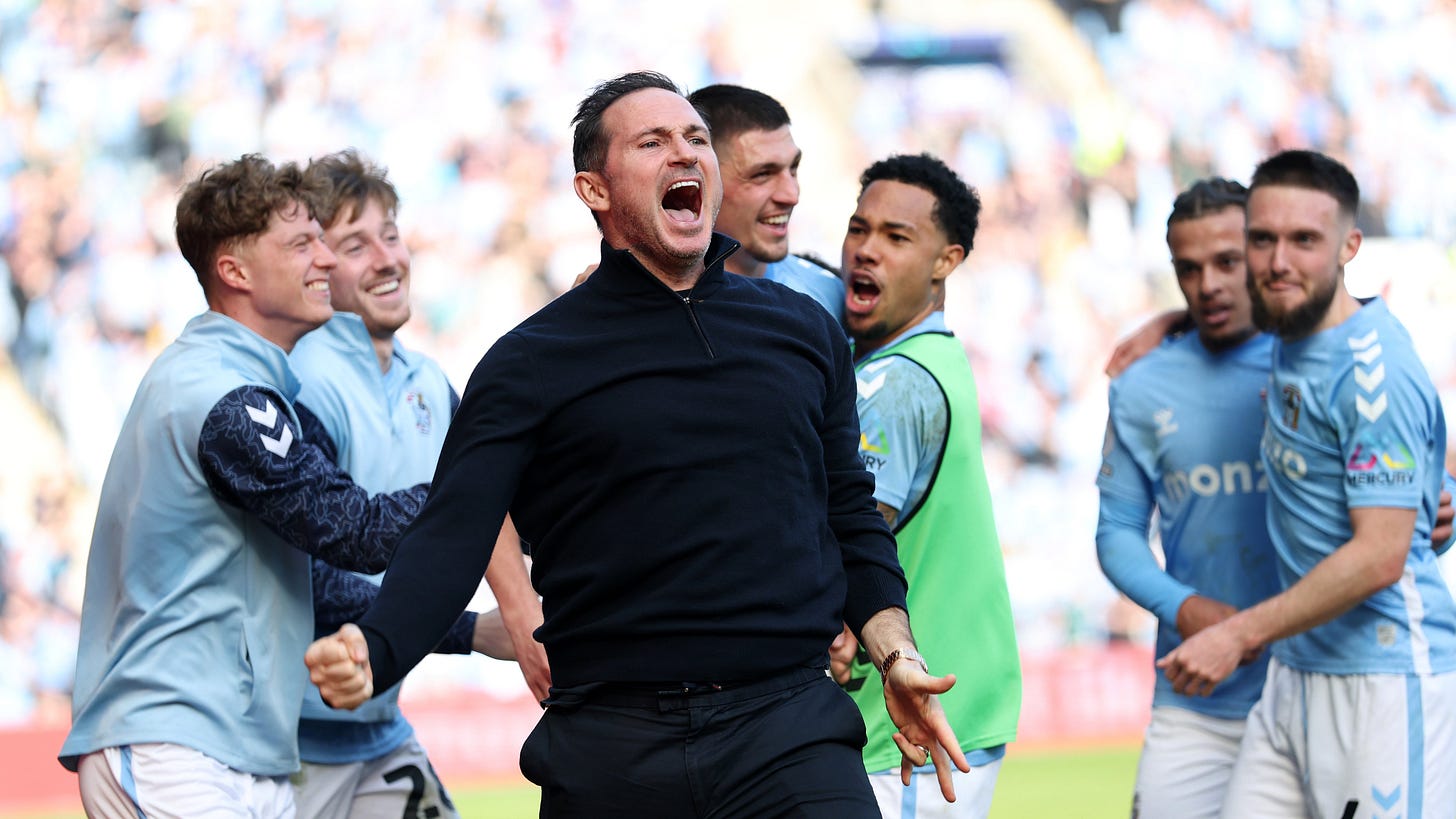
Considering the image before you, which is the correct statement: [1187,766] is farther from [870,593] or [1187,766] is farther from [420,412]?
[420,412]

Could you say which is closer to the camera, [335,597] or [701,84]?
[335,597]

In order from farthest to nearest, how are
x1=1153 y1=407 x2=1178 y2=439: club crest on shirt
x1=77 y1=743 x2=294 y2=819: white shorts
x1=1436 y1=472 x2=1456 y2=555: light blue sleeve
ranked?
1. x1=1153 y1=407 x2=1178 y2=439: club crest on shirt
2. x1=1436 y1=472 x2=1456 y2=555: light blue sleeve
3. x1=77 y1=743 x2=294 y2=819: white shorts

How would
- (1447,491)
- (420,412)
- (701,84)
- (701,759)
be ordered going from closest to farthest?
(701,759) < (420,412) < (1447,491) < (701,84)

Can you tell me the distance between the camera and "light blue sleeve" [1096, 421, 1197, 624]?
532cm

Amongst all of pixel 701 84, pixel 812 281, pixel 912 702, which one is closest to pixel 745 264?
pixel 812 281

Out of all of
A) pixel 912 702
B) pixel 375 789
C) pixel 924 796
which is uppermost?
pixel 912 702

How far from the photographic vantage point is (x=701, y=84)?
13992 millimetres

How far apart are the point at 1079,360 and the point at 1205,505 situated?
28.6 feet

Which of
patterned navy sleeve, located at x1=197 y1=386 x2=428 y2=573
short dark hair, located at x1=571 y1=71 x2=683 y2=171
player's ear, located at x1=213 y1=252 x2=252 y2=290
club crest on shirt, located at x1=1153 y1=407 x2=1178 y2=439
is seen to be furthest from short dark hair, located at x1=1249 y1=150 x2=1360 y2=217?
player's ear, located at x1=213 y1=252 x2=252 y2=290

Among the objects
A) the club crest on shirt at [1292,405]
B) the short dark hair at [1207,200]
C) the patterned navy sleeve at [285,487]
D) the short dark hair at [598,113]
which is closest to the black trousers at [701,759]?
the patterned navy sleeve at [285,487]

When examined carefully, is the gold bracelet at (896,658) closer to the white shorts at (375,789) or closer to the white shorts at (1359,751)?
the white shorts at (375,789)

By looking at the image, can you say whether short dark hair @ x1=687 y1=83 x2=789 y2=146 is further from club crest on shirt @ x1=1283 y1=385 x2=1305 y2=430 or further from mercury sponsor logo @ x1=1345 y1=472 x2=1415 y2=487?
mercury sponsor logo @ x1=1345 y1=472 x2=1415 y2=487

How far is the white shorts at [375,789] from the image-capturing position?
4.45 m

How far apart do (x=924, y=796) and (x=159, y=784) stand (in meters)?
1.89
